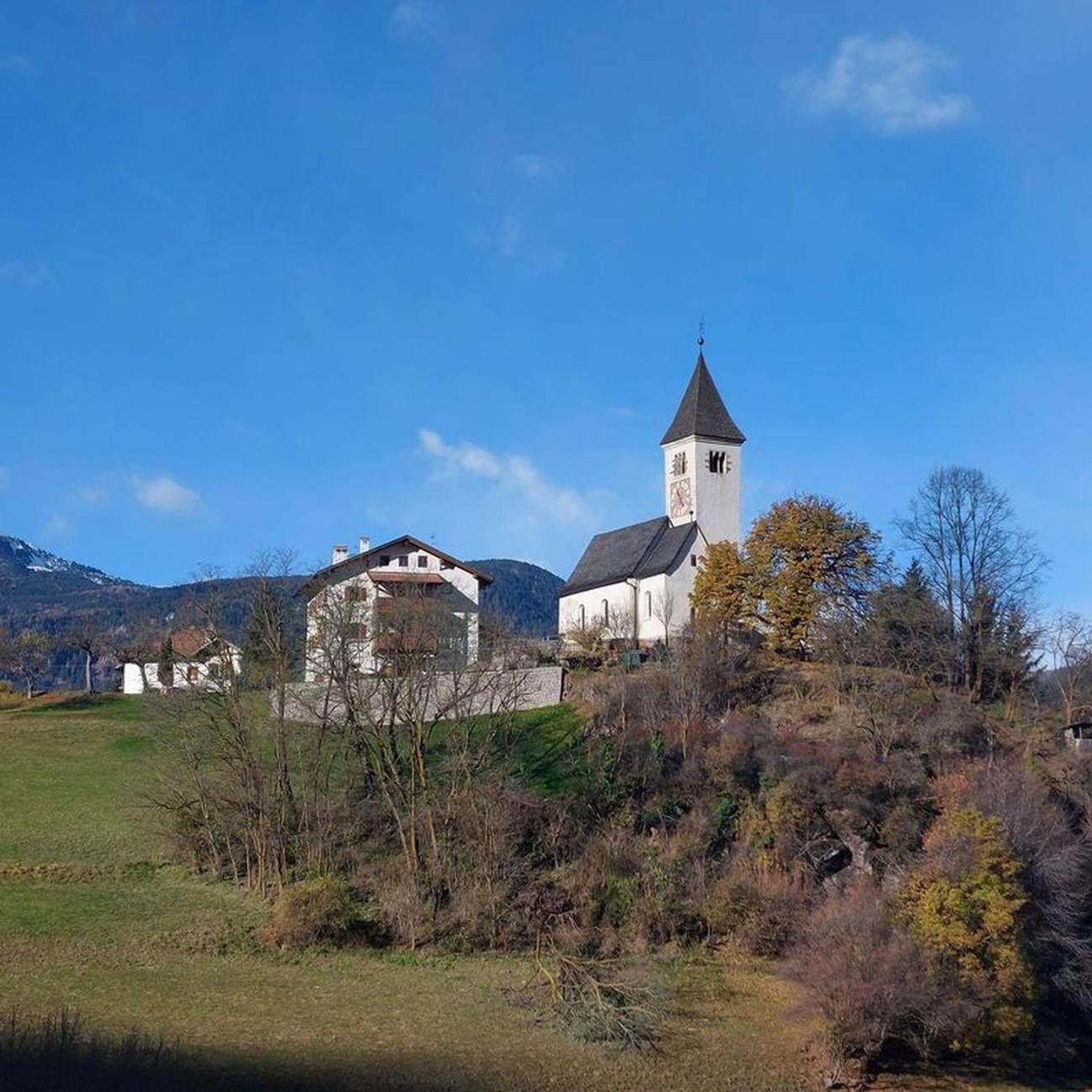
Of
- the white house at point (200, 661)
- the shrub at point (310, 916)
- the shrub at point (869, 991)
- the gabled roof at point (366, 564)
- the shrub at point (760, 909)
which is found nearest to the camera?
the shrub at point (869, 991)

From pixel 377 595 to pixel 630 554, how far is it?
18.8 meters

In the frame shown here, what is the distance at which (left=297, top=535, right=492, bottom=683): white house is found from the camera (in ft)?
132

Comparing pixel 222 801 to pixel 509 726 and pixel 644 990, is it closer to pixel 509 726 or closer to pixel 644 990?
pixel 509 726

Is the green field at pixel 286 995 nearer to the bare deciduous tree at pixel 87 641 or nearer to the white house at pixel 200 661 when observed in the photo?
the white house at pixel 200 661

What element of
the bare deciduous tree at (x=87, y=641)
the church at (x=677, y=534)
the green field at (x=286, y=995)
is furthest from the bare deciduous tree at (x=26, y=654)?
the green field at (x=286, y=995)

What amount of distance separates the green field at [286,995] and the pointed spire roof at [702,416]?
35.8m

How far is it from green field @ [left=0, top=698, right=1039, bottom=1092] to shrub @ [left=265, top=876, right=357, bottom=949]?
0.59 m

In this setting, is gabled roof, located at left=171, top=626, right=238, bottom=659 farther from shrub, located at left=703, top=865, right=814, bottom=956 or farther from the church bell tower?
the church bell tower

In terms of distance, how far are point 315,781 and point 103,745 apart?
13566 mm

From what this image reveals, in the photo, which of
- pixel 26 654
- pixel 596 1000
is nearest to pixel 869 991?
pixel 596 1000

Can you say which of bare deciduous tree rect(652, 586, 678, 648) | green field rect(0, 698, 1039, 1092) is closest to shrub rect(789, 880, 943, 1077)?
green field rect(0, 698, 1039, 1092)

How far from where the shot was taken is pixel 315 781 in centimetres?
3809

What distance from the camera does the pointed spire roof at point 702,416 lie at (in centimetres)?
6556

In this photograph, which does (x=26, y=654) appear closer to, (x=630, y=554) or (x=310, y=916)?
(x=630, y=554)
